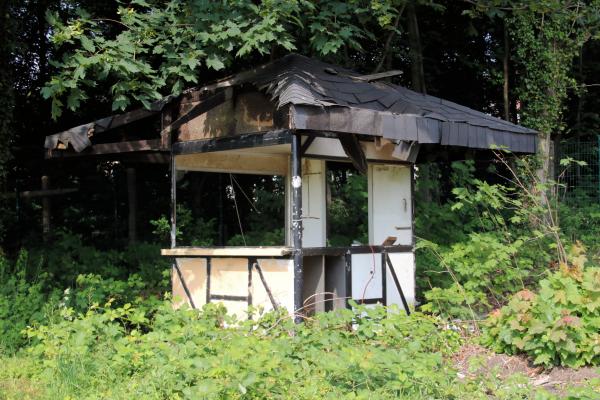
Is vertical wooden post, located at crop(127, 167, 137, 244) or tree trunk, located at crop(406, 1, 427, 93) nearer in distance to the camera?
vertical wooden post, located at crop(127, 167, 137, 244)

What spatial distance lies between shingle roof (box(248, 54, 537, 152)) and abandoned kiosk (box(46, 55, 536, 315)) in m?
0.01

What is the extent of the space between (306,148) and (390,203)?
1331mm

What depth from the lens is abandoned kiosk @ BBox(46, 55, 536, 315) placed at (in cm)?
Answer: 713

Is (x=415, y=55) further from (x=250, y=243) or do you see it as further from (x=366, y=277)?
(x=366, y=277)

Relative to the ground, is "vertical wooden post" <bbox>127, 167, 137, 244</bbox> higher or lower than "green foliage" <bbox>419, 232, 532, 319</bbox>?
higher

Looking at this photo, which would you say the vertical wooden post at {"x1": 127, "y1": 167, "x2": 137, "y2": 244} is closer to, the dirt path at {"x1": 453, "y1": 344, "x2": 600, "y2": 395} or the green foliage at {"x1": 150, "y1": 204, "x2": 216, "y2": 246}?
the green foliage at {"x1": 150, "y1": 204, "x2": 216, "y2": 246}

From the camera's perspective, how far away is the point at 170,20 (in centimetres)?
816

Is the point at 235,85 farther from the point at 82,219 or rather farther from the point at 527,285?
the point at 82,219

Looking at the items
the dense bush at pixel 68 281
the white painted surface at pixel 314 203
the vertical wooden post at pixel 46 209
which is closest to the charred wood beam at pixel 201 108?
the white painted surface at pixel 314 203

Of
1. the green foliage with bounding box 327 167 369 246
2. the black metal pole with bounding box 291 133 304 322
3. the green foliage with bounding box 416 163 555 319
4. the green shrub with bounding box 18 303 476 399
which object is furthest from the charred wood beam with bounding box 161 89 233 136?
the green foliage with bounding box 327 167 369 246

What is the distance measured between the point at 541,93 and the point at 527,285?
6.75m

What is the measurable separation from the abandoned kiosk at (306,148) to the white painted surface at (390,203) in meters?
0.01

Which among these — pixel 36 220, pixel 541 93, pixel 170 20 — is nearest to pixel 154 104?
pixel 170 20

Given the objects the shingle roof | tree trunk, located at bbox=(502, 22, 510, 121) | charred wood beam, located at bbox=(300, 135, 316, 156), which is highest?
tree trunk, located at bbox=(502, 22, 510, 121)
